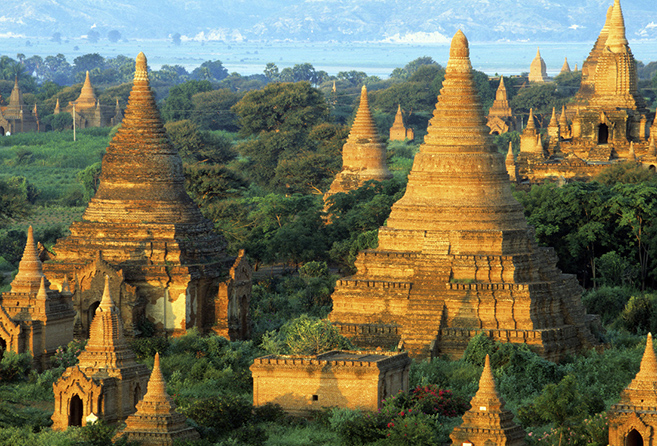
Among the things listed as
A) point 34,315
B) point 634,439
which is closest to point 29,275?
point 34,315

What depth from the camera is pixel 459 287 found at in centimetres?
4484

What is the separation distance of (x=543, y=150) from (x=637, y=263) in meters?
19.2

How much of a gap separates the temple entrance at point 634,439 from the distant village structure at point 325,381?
663 centimetres

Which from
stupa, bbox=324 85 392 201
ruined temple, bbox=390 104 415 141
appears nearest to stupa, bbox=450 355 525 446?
stupa, bbox=324 85 392 201

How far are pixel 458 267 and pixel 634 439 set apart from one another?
12838 millimetres

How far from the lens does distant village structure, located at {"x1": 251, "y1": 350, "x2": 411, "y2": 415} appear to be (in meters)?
37.9

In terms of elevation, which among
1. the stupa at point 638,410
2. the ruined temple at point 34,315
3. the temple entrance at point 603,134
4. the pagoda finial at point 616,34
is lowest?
the stupa at point 638,410

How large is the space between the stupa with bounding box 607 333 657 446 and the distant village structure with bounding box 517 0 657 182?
40.7m

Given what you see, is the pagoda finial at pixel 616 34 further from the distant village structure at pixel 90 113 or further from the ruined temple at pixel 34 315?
the distant village structure at pixel 90 113

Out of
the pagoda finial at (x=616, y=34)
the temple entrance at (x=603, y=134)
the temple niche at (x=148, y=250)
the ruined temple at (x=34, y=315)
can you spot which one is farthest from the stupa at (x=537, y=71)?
the ruined temple at (x=34, y=315)

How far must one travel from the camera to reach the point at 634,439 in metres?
33.2

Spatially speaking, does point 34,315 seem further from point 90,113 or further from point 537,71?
point 537,71

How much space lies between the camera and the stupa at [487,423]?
3353cm

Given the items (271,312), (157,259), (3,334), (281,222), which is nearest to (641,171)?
(281,222)
